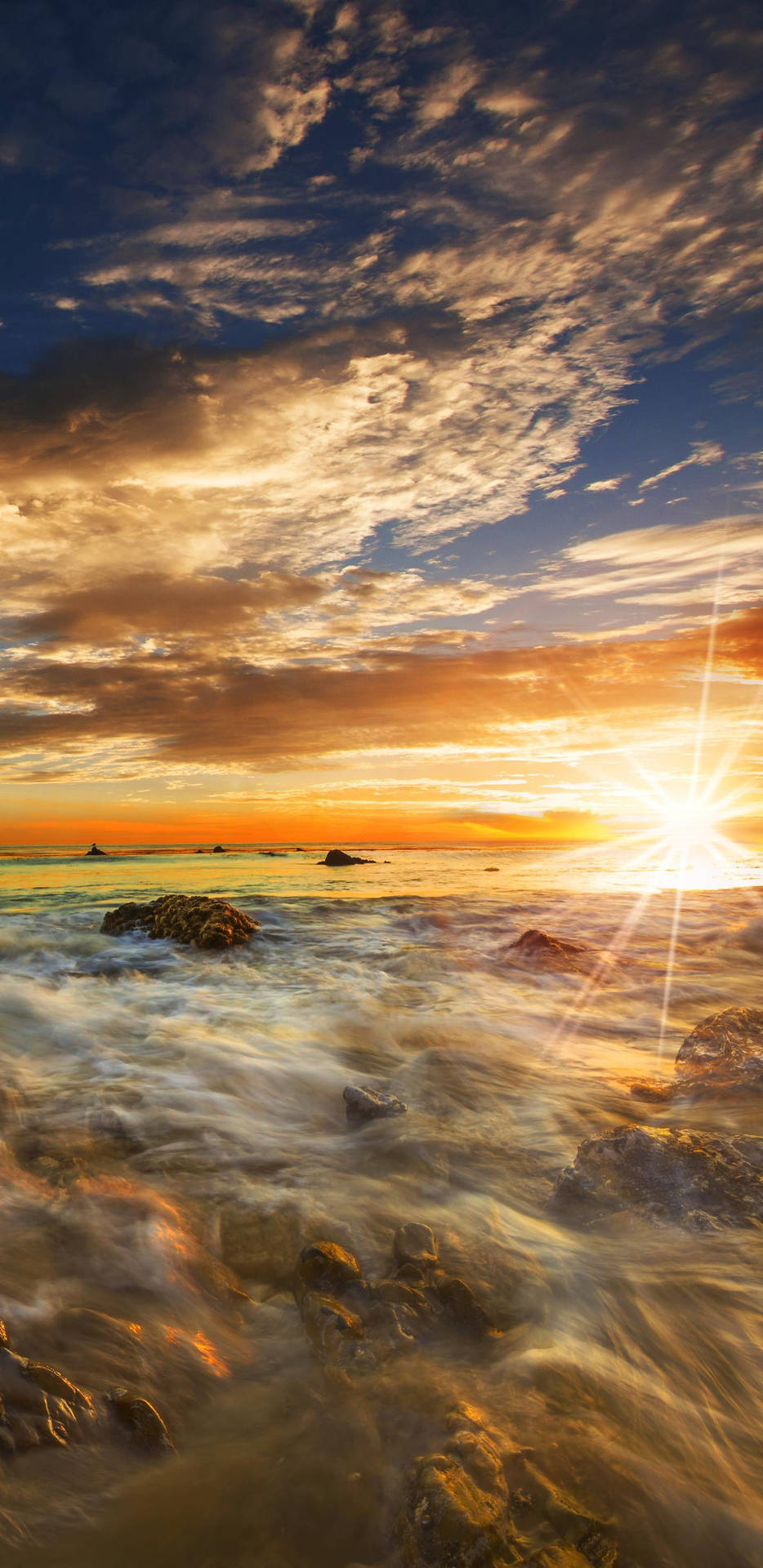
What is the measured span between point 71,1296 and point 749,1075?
5056 millimetres

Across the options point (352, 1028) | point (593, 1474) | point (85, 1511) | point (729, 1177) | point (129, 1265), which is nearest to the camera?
point (85, 1511)

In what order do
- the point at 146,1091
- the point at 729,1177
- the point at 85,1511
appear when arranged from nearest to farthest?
1. the point at 85,1511
2. the point at 729,1177
3. the point at 146,1091

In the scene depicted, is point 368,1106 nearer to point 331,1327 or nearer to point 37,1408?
point 331,1327

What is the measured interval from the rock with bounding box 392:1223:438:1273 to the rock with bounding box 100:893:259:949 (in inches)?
391

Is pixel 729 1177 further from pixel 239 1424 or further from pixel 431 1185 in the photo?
pixel 239 1424

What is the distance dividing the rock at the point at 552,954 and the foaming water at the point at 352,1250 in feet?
8.70

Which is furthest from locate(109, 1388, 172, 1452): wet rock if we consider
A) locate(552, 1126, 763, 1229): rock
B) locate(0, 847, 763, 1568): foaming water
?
locate(552, 1126, 763, 1229): rock

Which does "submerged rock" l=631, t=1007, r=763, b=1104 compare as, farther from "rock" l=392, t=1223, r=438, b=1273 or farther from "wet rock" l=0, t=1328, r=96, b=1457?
"wet rock" l=0, t=1328, r=96, b=1457

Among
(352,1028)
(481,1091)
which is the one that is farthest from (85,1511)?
(352,1028)

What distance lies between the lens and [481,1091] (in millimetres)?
5941

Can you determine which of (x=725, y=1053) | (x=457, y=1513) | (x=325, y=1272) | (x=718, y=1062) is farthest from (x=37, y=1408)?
(x=725, y=1053)

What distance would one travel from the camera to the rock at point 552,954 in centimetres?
1141

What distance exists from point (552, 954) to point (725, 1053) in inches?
220

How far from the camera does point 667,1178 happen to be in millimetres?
3979
